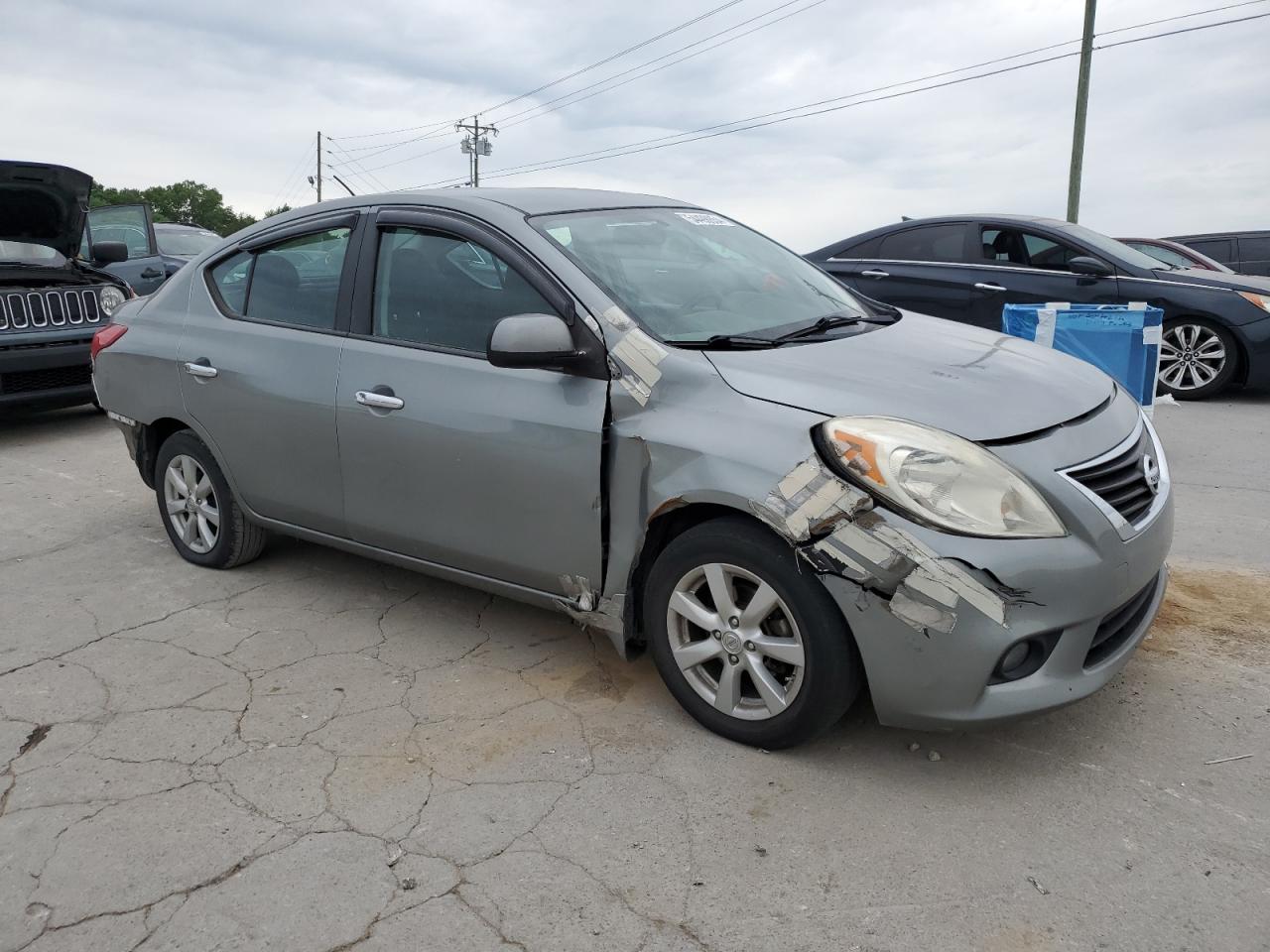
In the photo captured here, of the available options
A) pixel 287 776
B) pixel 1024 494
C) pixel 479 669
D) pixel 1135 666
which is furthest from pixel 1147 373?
pixel 287 776

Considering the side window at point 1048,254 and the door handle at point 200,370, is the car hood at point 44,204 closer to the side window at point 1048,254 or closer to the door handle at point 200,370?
the door handle at point 200,370

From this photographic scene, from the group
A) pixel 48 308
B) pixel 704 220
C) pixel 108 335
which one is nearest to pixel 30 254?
pixel 48 308

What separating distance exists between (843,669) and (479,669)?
144cm

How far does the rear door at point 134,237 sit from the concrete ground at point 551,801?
27.9 feet

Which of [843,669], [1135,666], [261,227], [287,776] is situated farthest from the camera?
[261,227]

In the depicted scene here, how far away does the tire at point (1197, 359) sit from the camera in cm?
807

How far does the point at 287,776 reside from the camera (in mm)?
2930

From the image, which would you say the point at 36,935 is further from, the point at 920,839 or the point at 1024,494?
the point at 1024,494

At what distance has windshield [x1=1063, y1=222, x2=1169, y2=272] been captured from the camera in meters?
8.25

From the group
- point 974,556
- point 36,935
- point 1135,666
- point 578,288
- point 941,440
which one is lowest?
point 36,935

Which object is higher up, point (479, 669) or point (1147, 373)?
point (1147, 373)

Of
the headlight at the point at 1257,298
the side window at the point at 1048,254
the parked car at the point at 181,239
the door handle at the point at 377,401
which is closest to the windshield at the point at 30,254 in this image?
the parked car at the point at 181,239

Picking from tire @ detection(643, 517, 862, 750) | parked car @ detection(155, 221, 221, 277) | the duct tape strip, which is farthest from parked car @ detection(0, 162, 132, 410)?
the duct tape strip

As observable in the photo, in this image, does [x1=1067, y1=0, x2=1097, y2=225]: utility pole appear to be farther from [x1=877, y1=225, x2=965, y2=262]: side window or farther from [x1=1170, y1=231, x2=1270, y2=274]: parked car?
[x1=877, y1=225, x2=965, y2=262]: side window
